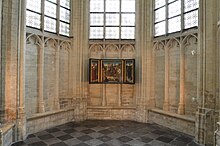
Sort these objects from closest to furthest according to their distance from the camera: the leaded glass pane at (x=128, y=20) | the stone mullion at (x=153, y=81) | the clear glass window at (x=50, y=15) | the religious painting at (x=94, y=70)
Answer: the clear glass window at (x=50, y=15) < the religious painting at (x=94, y=70) < the stone mullion at (x=153, y=81) < the leaded glass pane at (x=128, y=20)

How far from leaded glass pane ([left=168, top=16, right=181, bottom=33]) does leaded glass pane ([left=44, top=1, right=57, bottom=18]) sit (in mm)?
5024

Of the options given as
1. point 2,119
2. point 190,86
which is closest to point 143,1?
point 190,86

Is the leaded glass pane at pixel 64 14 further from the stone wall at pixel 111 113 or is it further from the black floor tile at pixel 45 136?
the black floor tile at pixel 45 136

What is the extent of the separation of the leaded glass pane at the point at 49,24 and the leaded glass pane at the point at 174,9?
5.03 metres

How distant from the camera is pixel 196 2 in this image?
6.36 metres

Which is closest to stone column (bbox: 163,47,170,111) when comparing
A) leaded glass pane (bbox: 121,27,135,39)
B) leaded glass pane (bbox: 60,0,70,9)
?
leaded glass pane (bbox: 121,27,135,39)

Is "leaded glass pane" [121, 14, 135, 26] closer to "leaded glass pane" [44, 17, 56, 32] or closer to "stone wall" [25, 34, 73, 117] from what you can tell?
"stone wall" [25, 34, 73, 117]

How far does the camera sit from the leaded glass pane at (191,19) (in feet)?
21.0

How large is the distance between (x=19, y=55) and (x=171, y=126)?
20.8 ft

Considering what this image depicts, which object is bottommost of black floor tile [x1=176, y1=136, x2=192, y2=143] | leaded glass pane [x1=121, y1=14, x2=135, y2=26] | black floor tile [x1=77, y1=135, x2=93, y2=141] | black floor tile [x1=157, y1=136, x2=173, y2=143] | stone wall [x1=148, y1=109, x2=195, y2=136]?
black floor tile [x1=176, y1=136, x2=192, y2=143]

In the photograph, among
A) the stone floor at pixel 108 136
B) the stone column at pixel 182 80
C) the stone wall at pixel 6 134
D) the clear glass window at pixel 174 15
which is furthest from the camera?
the stone column at pixel 182 80

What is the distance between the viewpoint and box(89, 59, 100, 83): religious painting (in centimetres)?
784

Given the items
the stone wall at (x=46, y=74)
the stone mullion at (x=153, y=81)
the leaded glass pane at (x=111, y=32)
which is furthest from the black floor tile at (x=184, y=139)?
the leaded glass pane at (x=111, y=32)

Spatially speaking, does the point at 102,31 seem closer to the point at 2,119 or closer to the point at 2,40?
the point at 2,40
